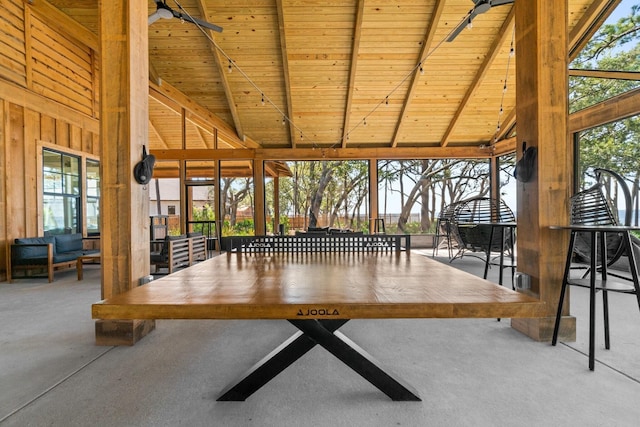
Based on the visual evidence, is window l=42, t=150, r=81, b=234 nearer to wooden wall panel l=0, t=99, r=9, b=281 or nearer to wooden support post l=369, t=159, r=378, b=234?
wooden wall panel l=0, t=99, r=9, b=281

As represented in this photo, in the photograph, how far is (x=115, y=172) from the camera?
2447 millimetres

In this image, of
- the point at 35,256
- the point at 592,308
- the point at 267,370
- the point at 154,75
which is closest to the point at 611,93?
the point at 592,308

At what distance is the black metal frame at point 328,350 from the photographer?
61.8 inches

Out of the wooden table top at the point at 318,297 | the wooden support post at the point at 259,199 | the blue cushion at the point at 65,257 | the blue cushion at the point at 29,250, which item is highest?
the wooden support post at the point at 259,199

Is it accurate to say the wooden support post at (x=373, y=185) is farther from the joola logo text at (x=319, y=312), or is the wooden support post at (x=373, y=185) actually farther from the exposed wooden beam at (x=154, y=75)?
the joola logo text at (x=319, y=312)

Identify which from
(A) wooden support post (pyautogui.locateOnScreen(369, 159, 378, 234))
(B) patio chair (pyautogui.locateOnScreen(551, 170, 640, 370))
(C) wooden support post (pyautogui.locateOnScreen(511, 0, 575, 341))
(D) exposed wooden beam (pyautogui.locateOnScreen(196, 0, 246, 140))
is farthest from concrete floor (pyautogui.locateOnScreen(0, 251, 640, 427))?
(A) wooden support post (pyautogui.locateOnScreen(369, 159, 378, 234))

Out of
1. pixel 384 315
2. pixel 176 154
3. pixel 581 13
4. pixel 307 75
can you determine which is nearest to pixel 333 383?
pixel 384 315

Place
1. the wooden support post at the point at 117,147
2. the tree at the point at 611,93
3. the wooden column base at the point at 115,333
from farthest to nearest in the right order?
the tree at the point at 611,93 < the wooden support post at the point at 117,147 < the wooden column base at the point at 115,333

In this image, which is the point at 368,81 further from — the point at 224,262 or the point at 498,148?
the point at 224,262

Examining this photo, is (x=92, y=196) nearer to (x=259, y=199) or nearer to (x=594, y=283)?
(x=259, y=199)

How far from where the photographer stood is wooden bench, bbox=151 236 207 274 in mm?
4506

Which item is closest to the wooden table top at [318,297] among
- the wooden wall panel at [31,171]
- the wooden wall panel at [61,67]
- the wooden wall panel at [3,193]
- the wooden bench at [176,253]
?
the wooden bench at [176,253]

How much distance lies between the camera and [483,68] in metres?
6.18

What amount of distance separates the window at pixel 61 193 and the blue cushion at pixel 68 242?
354mm
